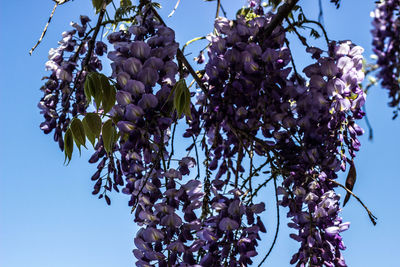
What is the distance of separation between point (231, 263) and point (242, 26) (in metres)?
0.54

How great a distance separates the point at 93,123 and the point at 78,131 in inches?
1.8

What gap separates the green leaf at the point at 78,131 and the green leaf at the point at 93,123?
0.03 m

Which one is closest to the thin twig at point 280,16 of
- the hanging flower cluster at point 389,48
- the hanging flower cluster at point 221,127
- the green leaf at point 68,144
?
the hanging flower cluster at point 221,127

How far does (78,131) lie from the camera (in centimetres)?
94

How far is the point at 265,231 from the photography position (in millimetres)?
1019

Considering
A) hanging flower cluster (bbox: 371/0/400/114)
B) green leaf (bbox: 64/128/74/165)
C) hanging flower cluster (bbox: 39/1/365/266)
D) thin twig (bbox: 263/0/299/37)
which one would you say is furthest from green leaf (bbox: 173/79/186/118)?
hanging flower cluster (bbox: 371/0/400/114)

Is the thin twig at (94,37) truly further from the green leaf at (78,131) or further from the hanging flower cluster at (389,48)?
the hanging flower cluster at (389,48)

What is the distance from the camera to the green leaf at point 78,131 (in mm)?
940

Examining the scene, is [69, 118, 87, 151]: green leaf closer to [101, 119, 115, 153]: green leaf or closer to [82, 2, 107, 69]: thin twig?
[101, 119, 115, 153]: green leaf

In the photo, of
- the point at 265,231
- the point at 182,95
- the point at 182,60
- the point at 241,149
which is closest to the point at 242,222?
the point at 265,231

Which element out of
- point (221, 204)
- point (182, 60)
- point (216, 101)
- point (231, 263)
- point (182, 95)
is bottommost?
point (231, 263)

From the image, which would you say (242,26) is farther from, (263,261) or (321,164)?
(263,261)

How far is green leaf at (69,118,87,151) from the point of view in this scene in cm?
94

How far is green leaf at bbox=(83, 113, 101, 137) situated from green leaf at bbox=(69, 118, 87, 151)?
0.03 metres
